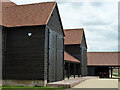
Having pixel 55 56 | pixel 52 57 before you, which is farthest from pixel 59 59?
pixel 52 57

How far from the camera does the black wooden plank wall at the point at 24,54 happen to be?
68.4 feet

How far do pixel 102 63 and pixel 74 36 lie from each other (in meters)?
8.27

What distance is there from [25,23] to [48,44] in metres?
3.36

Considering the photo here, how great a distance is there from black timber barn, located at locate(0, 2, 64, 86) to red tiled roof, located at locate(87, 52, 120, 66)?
815 inches

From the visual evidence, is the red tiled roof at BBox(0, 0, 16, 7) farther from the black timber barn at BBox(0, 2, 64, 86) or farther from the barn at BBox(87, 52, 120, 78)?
the barn at BBox(87, 52, 120, 78)

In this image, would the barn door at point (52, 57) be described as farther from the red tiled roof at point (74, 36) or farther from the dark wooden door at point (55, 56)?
the red tiled roof at point (74, 36)

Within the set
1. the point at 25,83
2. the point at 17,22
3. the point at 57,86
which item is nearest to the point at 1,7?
the point at 17,22

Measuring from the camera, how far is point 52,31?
2339 centimetres

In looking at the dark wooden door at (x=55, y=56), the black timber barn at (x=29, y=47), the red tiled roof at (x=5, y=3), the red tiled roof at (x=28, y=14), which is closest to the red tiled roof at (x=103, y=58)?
the dark wooden door at (x=55, y=56)

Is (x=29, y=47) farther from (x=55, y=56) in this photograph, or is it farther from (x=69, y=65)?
(x=69, y=65)

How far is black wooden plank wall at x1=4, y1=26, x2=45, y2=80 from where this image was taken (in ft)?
68.4

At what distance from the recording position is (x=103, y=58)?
145ft

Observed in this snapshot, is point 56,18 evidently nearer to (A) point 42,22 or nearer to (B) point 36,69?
(A) point 42,22

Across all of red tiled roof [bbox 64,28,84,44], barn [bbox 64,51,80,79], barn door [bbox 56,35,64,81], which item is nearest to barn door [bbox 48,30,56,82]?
barn door [bbox 56,35,64,81]
